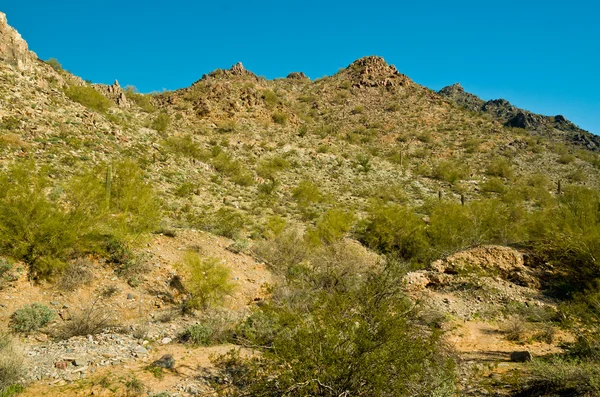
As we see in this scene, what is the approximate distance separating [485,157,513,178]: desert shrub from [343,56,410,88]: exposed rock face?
803 inches

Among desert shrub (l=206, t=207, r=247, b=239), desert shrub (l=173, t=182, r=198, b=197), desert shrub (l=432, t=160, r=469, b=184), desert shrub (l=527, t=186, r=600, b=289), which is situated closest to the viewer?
desert shrub (l=527, t=186, r=600, b=289)

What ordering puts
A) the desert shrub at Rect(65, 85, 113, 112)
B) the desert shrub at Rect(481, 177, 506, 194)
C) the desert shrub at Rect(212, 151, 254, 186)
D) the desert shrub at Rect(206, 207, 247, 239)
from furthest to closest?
1. the desert shrub at Rect(481, 177, 506, 194)
2. the desert shrub at Rect(212, 151, 254, 186)
3. the desert shrub at Rect(65, 85, 113, 112)
4. the desert shrub at Rect(206, 207, 247, 239)

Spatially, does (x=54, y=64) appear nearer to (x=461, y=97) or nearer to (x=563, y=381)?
(x=563, y=381)

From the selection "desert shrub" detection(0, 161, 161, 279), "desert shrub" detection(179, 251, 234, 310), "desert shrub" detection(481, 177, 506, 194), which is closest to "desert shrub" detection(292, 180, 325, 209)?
"desert shrub" detection(0, 161, 161, 279)

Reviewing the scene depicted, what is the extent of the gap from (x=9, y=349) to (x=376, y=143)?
1447 inches

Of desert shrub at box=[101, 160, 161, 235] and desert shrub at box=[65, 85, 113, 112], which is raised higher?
desert shrub at box=[65, 85, 113, 112]

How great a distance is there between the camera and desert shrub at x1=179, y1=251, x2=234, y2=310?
29.4 feet

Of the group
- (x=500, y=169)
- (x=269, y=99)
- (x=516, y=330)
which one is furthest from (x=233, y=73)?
(x=516, y=330)

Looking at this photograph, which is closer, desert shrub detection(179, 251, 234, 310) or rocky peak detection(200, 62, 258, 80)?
desert shrub detection(179, 251, 234, 310)

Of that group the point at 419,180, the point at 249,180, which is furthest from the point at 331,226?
the point at 419,180

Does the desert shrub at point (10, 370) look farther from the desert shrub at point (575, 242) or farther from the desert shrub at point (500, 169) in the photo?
the desert shrub at point (500, 169)

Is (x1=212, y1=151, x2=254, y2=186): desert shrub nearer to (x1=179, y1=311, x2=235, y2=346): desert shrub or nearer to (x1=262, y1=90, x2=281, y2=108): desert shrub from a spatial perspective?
(x1=262, y1=90, x2=281, y2=108): desert shrub

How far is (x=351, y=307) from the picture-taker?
5.61 m

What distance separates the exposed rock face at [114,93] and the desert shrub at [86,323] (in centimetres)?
2667
